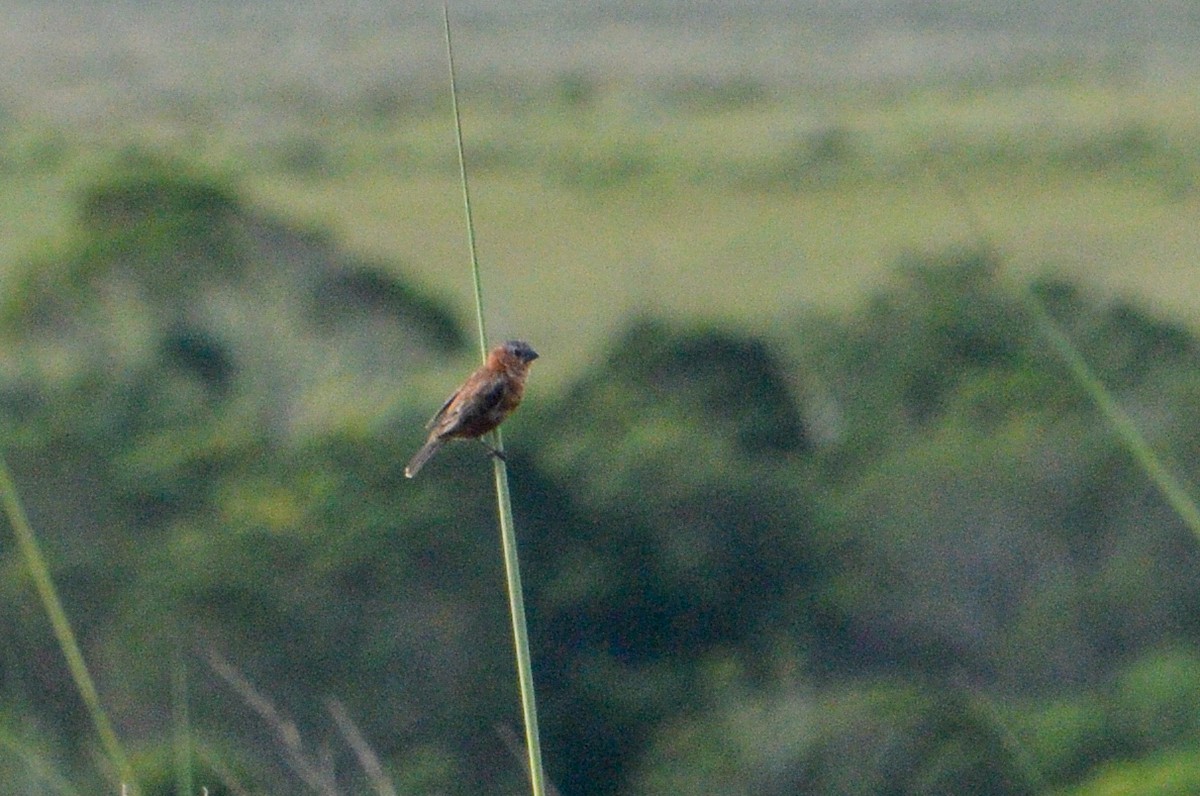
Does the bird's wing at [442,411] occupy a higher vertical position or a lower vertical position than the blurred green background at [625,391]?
higher

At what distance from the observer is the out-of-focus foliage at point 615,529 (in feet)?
31.0

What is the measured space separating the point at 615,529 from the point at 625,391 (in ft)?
4.62

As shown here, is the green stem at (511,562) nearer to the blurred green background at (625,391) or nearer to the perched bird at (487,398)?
the perched bird at (487,398)

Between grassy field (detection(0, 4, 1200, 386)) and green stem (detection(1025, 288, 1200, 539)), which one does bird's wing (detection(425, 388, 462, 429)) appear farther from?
grassy field (detection(0, 4, 1200, 386))

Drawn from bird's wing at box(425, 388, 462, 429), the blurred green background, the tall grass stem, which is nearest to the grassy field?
the blurred green background

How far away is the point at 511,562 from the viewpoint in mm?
1468

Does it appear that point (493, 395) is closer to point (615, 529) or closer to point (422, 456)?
point (422, 456)

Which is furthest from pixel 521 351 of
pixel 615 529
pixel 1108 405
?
pixel 615 529

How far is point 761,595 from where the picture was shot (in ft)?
37.2

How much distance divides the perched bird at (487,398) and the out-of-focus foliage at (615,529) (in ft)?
19.2

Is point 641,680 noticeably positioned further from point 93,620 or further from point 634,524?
point 93,620

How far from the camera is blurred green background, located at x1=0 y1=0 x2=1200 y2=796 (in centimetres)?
970

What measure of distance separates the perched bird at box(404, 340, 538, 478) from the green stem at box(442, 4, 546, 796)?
622mm

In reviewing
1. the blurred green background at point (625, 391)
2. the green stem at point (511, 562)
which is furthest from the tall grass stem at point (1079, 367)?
the blurred green background at point (625, 391)
